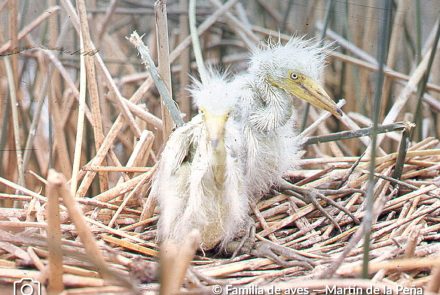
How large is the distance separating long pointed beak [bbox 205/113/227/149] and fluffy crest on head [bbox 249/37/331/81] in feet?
1.31

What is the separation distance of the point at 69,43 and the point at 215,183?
93 centimetres

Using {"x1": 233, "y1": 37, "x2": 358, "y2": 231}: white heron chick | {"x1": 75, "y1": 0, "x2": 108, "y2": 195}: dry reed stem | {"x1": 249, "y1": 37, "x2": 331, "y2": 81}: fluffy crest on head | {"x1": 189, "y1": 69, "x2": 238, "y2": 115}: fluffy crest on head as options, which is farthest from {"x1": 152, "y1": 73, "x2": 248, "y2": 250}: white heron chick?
{"x1": 75, "y1": 0, "x2": 108, "y2": 195}: dry reed stem

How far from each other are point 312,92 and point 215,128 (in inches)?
17.2

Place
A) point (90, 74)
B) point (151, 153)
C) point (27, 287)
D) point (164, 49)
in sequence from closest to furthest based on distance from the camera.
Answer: point (27, 287)
point (164, 49)
point (90, 74)
point (151, 153)

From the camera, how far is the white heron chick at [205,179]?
1414 millimetres

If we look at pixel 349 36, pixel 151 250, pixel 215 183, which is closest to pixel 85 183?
pixel 151 250

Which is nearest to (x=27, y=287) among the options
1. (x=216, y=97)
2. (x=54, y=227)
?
(x=54, y=227)

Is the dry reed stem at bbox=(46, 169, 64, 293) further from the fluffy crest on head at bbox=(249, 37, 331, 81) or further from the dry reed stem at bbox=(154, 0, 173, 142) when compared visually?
the fluffy crest on head at bbox=(249, 37, 331, 81)

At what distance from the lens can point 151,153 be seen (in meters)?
2.01

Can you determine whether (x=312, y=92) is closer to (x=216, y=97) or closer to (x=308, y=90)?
(x=308, y=90)

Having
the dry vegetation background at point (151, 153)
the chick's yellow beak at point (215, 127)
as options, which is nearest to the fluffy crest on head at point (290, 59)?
the dry vegetation background at point (151, 153)

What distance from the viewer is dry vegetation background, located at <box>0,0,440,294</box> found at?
50.4 inches

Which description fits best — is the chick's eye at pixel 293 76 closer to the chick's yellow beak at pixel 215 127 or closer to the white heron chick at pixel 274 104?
the white heron chick at pixel 274 104

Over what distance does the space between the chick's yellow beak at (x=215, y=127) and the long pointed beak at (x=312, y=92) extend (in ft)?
1.29
